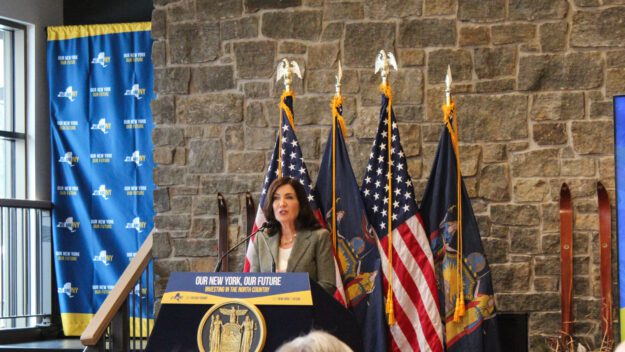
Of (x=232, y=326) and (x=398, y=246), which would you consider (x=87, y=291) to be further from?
(x=232, y=326)

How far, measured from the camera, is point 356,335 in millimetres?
3180

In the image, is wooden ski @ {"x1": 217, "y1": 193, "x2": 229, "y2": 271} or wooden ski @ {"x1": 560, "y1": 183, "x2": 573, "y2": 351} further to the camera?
wooden ski @ {"x1": 217, "y1": 193, "x2": 229, "y2": 271}

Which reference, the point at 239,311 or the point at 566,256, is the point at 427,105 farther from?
the point at 239,311

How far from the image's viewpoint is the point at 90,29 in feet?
25.5

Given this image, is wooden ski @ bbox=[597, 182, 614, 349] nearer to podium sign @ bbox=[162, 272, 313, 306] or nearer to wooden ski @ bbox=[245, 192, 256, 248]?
wooden ski @ bbox=[245, 192, 256, 248]

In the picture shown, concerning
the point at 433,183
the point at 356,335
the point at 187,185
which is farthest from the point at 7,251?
the point at 356,335

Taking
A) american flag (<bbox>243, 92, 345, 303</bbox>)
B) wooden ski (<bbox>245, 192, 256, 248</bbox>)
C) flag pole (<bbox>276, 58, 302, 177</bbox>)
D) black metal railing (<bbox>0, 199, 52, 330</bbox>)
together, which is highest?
flag pole (<bbox>276, 58, 302, 177</bbox>)

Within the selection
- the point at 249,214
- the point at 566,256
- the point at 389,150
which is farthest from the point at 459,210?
the point at 249,214

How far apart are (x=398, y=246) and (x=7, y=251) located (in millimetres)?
3697

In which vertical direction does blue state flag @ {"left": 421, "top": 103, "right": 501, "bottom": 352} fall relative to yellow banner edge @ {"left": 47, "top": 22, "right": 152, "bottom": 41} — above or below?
below

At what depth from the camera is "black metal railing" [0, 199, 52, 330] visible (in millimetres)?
7391

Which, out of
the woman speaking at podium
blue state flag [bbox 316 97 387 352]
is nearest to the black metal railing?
blue state flag [bbox 316 97 387 352]

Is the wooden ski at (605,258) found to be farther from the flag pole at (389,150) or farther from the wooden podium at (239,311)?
the wooden podium at (239,311)

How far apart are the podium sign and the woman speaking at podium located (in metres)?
1.50
